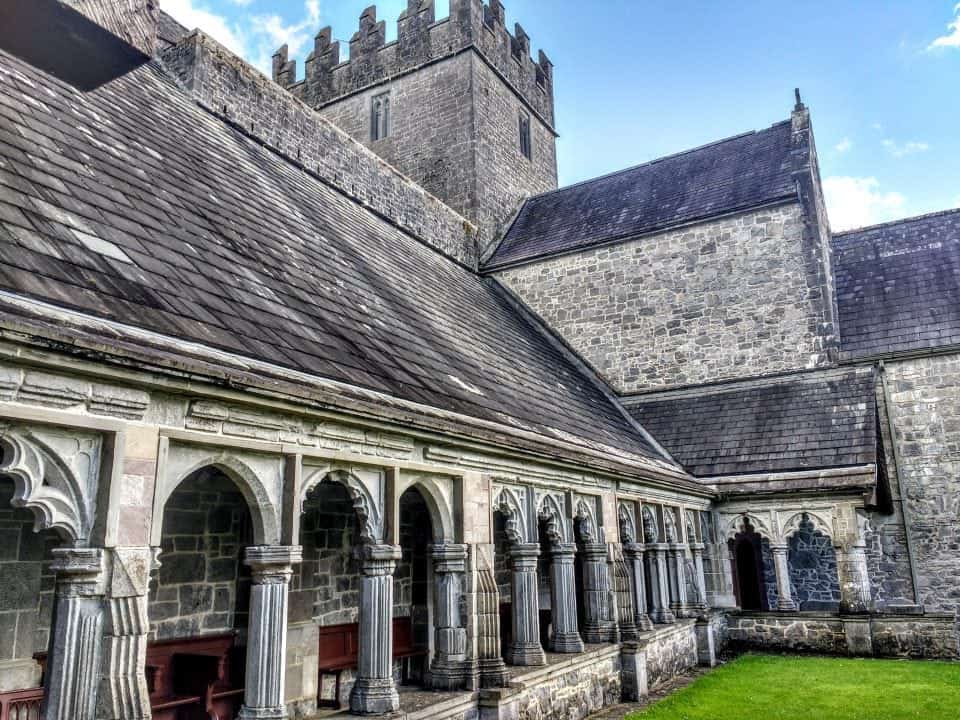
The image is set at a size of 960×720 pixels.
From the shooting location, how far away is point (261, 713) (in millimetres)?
5289

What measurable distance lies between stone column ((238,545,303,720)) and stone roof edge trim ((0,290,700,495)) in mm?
1133

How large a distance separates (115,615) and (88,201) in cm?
356

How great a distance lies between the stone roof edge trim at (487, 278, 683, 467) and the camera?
16.5 meters

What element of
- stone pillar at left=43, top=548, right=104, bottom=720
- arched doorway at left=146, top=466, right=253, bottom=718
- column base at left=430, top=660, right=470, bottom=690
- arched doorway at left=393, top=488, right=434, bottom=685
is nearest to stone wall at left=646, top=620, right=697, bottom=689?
arched doorway at left=393, top=488, right=434, bottom=685

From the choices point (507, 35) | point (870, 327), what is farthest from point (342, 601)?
point (507, 35)

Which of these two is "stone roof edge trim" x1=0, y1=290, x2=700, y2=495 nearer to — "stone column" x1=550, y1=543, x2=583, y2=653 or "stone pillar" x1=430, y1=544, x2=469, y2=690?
"stone pillar" x1=430, y1=544, x2=469, y2=690

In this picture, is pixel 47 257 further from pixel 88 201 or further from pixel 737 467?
pixel 737 467

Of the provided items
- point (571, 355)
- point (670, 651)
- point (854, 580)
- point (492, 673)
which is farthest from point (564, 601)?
point (571, 355)

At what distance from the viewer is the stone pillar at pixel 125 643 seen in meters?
4.27

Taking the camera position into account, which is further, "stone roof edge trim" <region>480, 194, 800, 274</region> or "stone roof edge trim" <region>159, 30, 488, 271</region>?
"stone roof edge trim" <region>480, 194, 800, 274</region>

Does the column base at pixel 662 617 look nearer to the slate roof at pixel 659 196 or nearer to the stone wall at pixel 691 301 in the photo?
the stone wall at pixel 691 301

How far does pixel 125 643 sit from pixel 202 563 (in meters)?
3.34

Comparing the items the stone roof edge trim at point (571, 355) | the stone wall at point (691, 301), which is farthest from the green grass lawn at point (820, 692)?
the stone wall at point (691, 301)

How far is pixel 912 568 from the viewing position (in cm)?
1474
